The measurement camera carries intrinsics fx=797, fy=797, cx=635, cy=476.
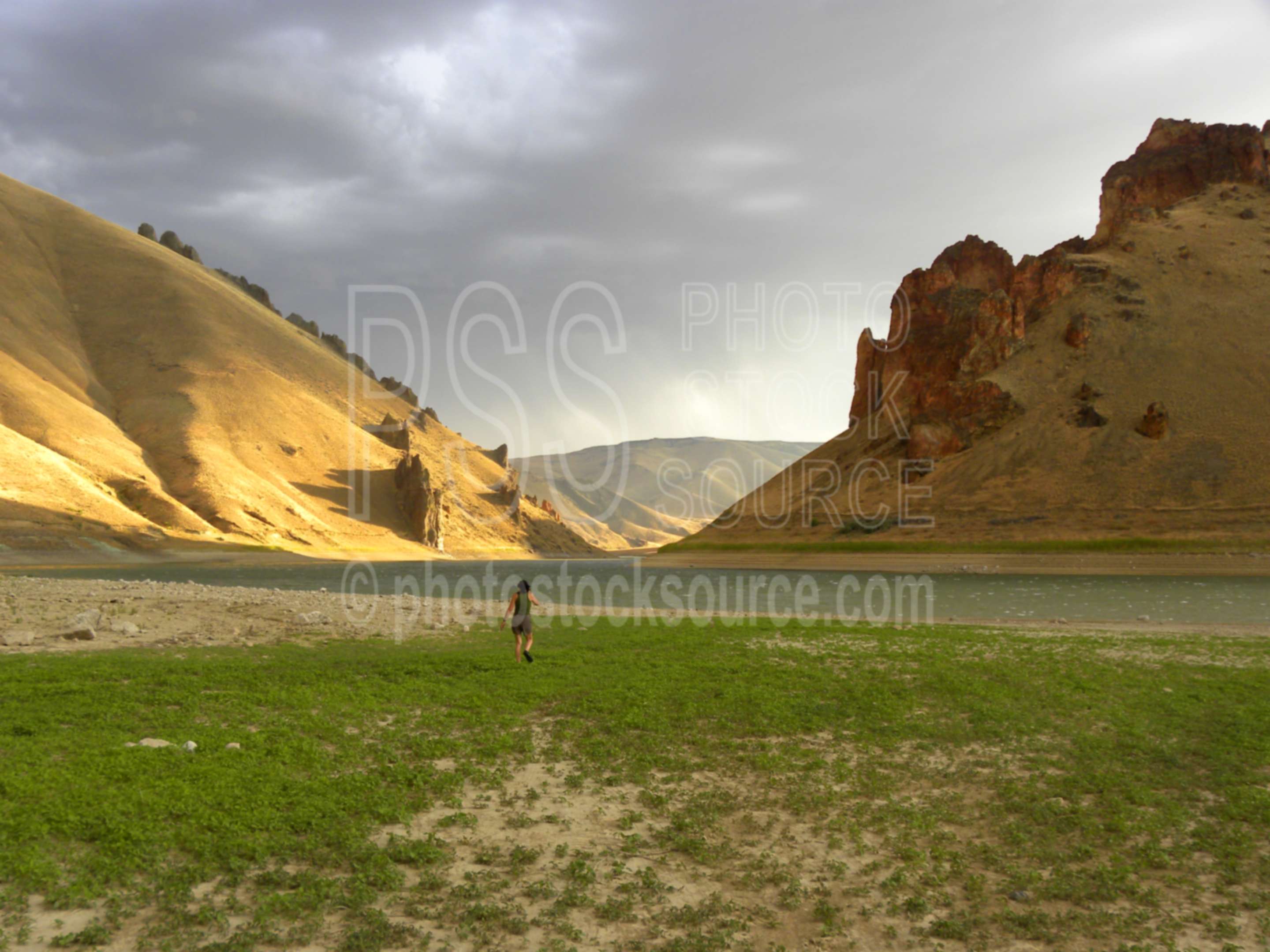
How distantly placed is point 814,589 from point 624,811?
1598 inches

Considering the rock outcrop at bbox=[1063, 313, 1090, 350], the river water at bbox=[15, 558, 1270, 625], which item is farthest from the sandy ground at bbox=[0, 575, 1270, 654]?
the rock outcrop at bbox=[1063, 313, 1090, 350]

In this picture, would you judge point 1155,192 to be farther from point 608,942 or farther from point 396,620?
point 608,942

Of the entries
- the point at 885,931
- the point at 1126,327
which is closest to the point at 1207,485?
the point at 1126,327

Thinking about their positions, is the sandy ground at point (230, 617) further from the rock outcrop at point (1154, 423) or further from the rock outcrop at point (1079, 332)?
the rock outcrop at point (1079, 332)

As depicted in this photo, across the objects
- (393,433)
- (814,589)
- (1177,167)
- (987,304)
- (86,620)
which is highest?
(1177,167)

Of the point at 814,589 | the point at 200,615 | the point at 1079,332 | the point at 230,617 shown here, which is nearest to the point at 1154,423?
the point at 1079,332

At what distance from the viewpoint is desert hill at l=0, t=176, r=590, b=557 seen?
82.6 metres

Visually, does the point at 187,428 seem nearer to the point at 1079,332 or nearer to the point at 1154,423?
the point at 1079,332

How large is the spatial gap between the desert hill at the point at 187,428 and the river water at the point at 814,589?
15370 mm

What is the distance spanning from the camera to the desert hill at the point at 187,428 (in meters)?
82.6

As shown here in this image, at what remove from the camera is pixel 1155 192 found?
123000 millimetres

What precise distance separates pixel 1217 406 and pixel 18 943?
9899 centimetres

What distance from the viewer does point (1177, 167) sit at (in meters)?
122

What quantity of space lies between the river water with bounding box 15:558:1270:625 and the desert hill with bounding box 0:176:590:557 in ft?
50.4
